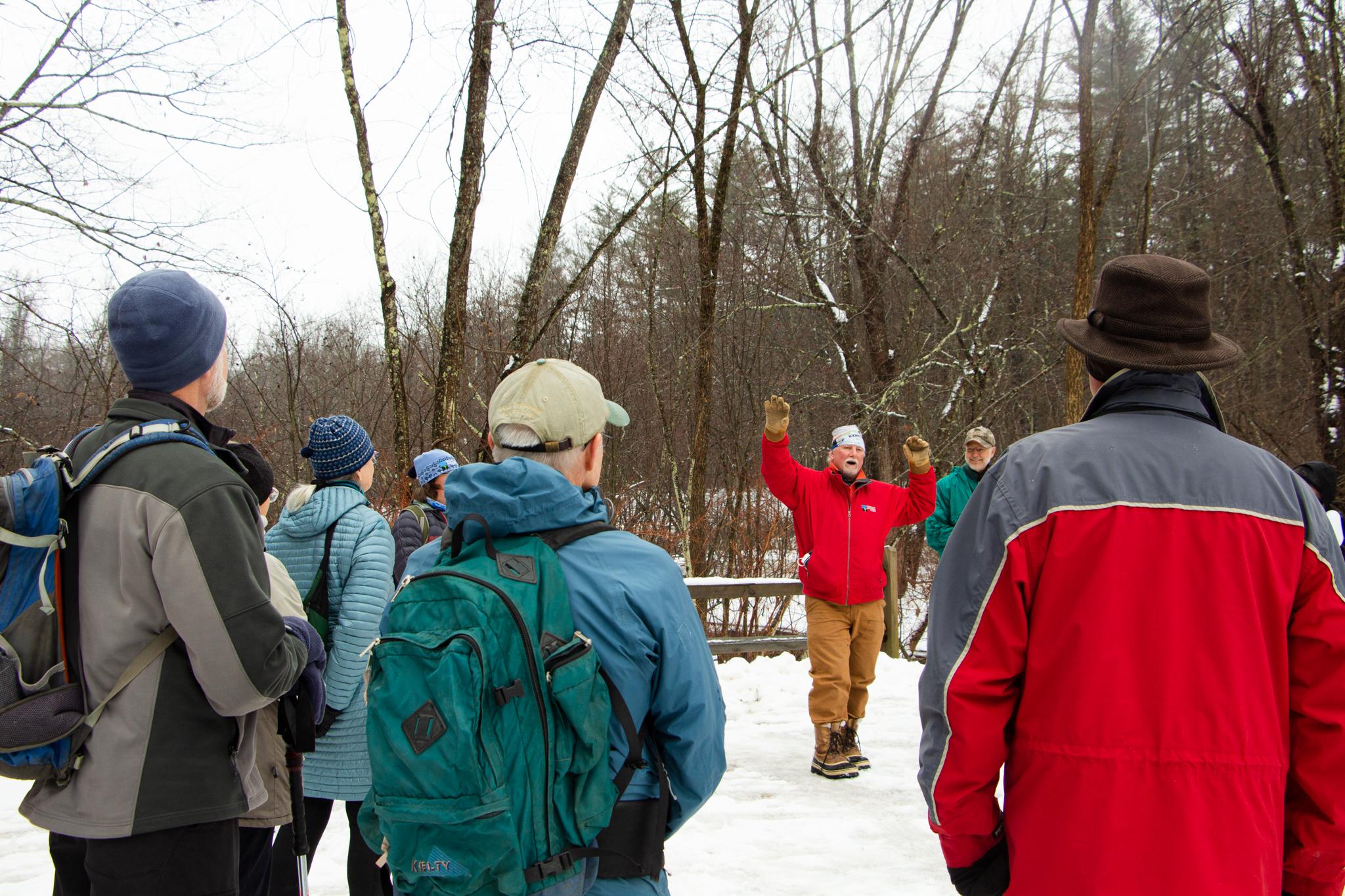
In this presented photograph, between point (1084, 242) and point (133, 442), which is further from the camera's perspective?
point (1084, 242)

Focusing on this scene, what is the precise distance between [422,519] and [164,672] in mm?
2848

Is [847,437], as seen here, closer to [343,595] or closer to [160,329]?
[343,595]

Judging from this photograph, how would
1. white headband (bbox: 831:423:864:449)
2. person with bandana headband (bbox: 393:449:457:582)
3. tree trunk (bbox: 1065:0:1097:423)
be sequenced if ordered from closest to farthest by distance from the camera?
person with bandana headband (bbox: 393:449:457:582)
white headband (bbox: 831:423:864:449)
tree trunk (bbox: 1065:0:1097:423)

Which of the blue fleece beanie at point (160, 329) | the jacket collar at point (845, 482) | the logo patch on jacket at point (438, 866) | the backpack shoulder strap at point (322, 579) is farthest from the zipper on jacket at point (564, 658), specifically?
the jacket collar at point (845, 482)

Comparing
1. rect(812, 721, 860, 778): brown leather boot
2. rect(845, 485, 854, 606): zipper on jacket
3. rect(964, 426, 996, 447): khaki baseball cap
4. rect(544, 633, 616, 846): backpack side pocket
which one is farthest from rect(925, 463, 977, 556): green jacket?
rect(544, 633, 616, 846): backpack side pocket

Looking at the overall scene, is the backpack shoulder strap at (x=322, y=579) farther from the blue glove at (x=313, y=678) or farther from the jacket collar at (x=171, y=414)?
the jacket collar at (x=171, y=414)

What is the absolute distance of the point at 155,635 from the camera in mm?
1807

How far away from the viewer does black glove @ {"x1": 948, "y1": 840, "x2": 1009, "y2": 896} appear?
6.07 ft

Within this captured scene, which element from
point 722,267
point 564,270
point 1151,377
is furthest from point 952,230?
point 1151,377

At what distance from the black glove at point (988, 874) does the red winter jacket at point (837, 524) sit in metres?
3.17

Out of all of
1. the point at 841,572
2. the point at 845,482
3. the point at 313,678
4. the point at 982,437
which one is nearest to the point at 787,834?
the point at 841,572

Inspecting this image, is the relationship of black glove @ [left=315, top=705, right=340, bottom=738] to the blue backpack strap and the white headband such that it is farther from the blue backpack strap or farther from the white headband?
the white headband

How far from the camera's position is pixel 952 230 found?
14.5 m

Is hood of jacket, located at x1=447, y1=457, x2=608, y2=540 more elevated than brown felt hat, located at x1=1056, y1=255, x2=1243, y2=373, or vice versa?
brown felt hat, located at x1=1056, y1=255, x2=1243, y2=373
